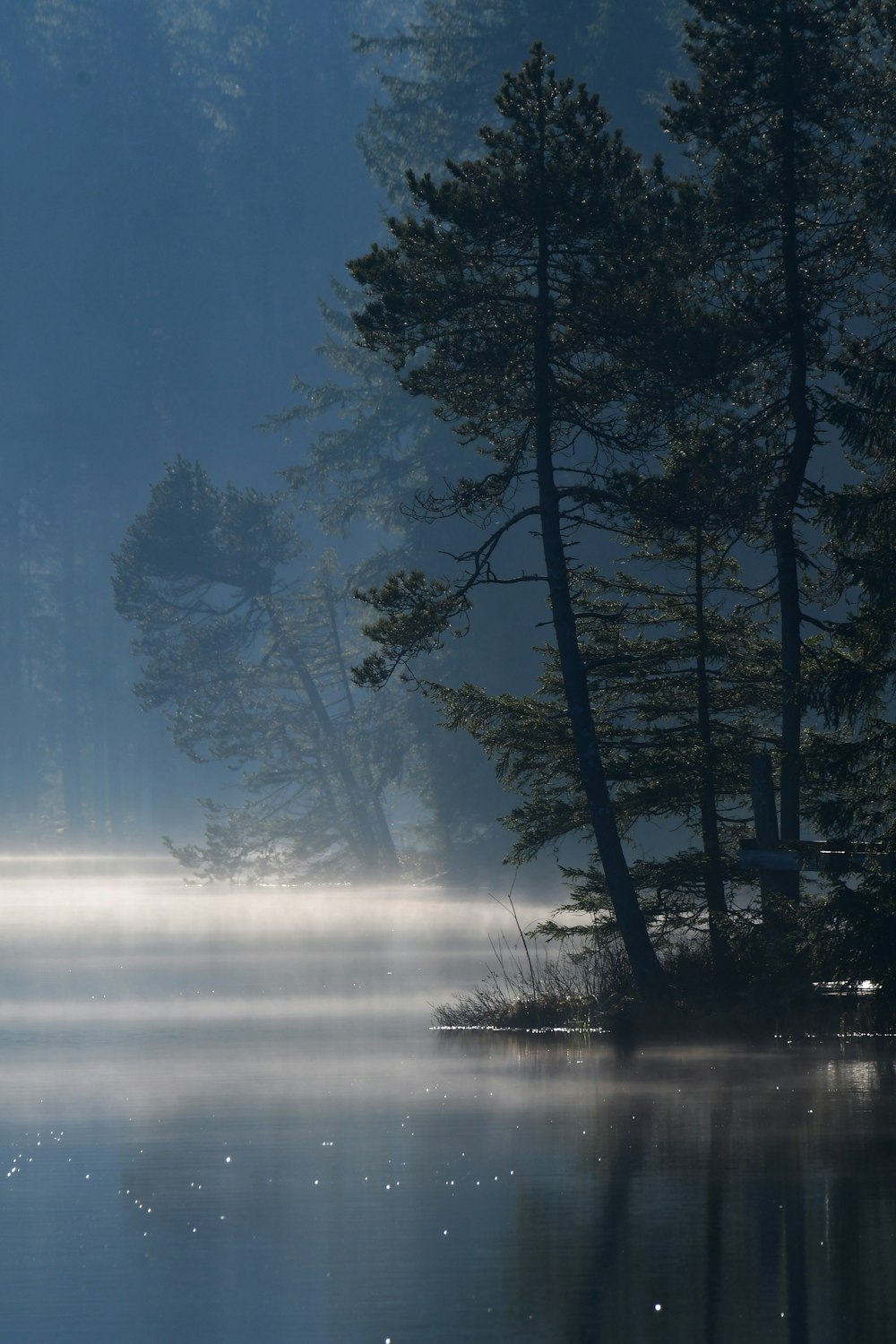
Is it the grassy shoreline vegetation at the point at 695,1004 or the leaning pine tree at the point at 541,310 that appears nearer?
the grassy shoreline vegetation at the point at 695,1004

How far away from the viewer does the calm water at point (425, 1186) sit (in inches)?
358

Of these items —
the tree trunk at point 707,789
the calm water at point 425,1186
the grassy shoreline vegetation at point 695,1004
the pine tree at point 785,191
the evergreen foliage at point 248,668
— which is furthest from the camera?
the evergreen foliage at point 248,668

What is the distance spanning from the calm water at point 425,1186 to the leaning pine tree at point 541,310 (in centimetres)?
378

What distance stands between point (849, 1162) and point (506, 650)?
41276 mm

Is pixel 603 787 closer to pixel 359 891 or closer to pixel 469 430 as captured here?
pixel 469 430

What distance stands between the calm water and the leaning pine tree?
3778mm

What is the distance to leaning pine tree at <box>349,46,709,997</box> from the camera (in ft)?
65.4

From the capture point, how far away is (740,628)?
20562 millimetres

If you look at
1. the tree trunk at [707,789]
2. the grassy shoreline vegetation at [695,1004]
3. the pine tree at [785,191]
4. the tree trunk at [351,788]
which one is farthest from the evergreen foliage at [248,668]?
the tree trunk at [707,789]

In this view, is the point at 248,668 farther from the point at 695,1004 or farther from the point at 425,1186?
the point at 425,1186

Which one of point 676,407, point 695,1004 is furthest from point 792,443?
point 695,1004

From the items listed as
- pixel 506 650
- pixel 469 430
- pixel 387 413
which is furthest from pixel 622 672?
pixel 387 413

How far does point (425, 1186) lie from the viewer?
39.6ft

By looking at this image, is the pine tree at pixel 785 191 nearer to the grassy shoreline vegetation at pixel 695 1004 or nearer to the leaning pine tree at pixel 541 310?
the leaning pine tree at pixel 541 310
